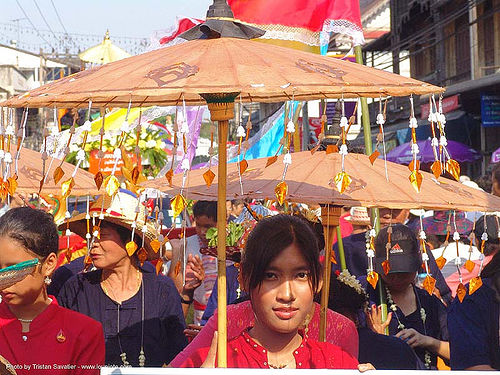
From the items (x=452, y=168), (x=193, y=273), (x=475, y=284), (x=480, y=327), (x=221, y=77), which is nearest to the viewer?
(x=221, y=77)

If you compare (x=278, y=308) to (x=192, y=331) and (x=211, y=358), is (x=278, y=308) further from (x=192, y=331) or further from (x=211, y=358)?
(x=192, y=331)

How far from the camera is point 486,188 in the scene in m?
10.3

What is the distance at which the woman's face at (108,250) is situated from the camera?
4996 mm

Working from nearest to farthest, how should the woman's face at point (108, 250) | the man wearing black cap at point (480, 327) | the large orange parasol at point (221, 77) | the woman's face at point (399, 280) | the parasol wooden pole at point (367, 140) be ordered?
1. the large orange parasol at point (221, 77)
2. the man wearing black cap at point (480, 327)
3. the woman's face at point (108, 250)
4. the parasol wooden pole at point (367, 140)
5. the woman's face at point (399, 280)

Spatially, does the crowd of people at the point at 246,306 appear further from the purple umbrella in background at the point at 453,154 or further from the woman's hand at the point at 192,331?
the purple umbrella in background at the point at 453,154

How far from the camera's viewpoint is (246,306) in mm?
4016

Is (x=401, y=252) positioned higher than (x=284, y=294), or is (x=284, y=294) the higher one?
(x=401, y=252)

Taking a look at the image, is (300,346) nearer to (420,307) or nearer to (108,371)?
(108,371)

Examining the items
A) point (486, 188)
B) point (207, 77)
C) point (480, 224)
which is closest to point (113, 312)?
point (207, 77)

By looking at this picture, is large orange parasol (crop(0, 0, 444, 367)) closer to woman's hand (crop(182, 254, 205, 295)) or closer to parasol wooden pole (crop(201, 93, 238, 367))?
parasol wooden pole (crop(201, 93, 238, 367))

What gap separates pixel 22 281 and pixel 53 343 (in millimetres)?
299

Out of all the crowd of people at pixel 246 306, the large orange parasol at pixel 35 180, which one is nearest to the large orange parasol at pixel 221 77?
the crowd of people at pixel 246 306

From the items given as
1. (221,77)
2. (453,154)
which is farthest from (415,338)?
(453,154)

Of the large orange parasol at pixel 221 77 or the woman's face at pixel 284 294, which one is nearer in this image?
the large orange parasol at pixel 221 77
